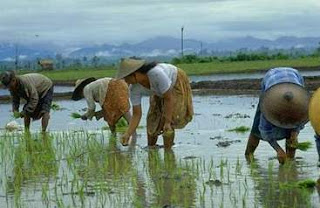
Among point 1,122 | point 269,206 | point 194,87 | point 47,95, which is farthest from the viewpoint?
point 194,87

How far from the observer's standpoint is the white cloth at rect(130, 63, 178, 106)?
8.00m

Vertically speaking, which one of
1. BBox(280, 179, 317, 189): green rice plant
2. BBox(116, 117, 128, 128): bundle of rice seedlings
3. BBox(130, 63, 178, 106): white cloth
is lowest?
BBox(116, 117, 128, 128): bundle of rice seedlings

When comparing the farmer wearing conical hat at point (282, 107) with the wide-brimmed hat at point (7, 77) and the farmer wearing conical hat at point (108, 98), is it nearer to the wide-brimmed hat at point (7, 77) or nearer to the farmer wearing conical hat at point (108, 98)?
the farmer wearing conical hat at point (108, 98)

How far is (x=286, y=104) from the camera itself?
691cm

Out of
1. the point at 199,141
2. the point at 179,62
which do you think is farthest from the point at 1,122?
the point at 179,62

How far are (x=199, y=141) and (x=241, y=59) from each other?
3639cm

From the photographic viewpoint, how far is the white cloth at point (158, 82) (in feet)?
26.2

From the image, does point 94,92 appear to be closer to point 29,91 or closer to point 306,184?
point 29,91

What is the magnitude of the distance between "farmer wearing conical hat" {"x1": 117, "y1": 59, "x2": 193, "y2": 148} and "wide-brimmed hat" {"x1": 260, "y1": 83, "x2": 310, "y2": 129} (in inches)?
53.5

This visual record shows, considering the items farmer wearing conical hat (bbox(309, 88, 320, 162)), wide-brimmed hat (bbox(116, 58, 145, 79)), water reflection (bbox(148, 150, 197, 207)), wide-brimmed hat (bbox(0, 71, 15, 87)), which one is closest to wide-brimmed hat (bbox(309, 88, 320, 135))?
farmer wearing conical hat (bbox(309, 88, 320, 162))

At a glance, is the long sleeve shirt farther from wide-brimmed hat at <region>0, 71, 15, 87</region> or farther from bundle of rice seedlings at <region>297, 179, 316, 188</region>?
bundle of rice seedlings at <region>297, 179, 316, 188</region>

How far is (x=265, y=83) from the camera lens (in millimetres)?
7305

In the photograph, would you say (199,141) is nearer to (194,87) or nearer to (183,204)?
(183,204)

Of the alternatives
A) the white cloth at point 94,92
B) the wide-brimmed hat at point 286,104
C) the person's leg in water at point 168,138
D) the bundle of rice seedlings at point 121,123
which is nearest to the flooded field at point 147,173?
the person's leg in water at point 168,138
